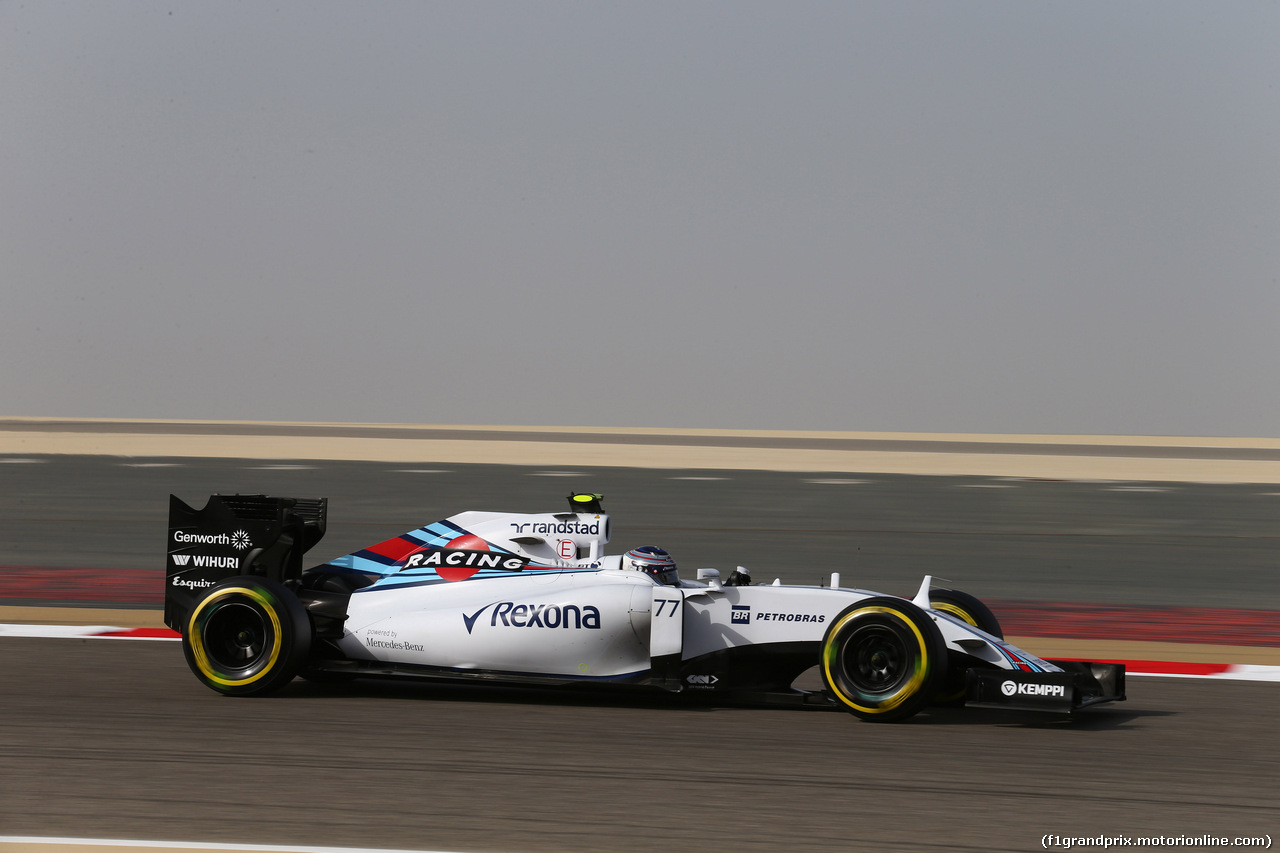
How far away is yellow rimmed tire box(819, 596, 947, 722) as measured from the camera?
6.44 m

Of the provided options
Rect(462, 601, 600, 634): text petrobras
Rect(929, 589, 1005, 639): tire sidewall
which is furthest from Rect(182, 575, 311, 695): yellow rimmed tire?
Rect(929, 589, 1005, 639): tire sidewall

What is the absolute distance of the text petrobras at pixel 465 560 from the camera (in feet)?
25.0

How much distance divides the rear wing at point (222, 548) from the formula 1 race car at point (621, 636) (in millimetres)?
29

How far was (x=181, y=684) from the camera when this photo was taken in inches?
303

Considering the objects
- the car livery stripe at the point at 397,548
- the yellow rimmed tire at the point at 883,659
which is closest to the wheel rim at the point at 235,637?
the car livery stripe at the point at 397,548

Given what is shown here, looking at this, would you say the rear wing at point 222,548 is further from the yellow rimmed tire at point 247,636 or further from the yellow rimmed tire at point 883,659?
the yellow rimmed tire at point 883,659

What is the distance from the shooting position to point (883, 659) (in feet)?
21.9

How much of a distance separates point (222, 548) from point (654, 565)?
2.48m

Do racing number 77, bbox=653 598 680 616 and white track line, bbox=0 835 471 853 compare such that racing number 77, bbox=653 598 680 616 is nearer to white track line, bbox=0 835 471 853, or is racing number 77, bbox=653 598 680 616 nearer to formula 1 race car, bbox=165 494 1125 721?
formula 1 race car, bbox=165 494 1125 721

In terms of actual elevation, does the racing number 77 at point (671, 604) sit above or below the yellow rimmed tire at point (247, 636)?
above

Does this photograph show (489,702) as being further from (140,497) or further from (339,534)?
(140,497)

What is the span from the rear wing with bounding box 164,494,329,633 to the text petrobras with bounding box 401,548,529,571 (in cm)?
69

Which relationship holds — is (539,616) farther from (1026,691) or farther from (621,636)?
(1026,691)

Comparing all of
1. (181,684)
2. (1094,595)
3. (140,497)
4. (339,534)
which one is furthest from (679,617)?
(140,497)
